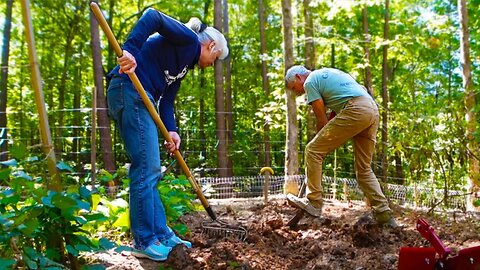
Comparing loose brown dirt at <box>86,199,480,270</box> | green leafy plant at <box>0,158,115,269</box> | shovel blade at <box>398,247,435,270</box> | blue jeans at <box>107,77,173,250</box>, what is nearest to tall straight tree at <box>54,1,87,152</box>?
loose brown dirt at <box>86,199,480,270</box>

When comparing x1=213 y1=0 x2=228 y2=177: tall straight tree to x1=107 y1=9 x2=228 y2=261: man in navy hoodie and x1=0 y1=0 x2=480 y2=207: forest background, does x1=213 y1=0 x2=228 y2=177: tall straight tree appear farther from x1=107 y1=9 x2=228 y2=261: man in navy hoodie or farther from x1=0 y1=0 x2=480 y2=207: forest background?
x1=107 y1=9 x2=228 y2=261: man in navy hoodie

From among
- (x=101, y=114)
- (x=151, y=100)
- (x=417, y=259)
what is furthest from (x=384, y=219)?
(x=101, y=114)

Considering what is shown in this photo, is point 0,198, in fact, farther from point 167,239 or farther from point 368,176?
point 368,176

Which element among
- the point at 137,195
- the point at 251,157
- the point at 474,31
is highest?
the point at 474,31

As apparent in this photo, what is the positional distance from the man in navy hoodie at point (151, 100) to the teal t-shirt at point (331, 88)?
1.18m

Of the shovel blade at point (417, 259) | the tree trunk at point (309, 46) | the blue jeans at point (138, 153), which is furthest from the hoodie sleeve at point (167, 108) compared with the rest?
the tree trunk at point (309, 46)

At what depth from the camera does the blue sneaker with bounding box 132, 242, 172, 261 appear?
7.98 feet

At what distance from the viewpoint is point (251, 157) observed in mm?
15953

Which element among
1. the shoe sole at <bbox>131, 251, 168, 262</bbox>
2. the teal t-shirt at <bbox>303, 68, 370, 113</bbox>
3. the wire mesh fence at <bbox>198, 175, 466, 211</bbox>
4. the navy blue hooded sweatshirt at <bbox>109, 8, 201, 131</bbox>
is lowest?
the wire mesh fence at <bbox>198, 175, 466, 211</bbox>

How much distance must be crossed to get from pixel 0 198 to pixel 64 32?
50.4 feet

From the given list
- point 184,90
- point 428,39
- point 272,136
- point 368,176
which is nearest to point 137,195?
point 368,176

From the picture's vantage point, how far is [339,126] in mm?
3580

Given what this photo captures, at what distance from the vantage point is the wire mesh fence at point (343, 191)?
5770 mm

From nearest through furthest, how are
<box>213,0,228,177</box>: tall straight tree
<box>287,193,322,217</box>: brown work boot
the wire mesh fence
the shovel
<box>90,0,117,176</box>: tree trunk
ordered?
1. the shovel
2. <box>287,193,322,217</box>: brown work boot
3. the wire mesh fence
4. <box>90,0,117,176</box>: tree trunk
5. <box>213,0,228,177</box>: tall straight tree
